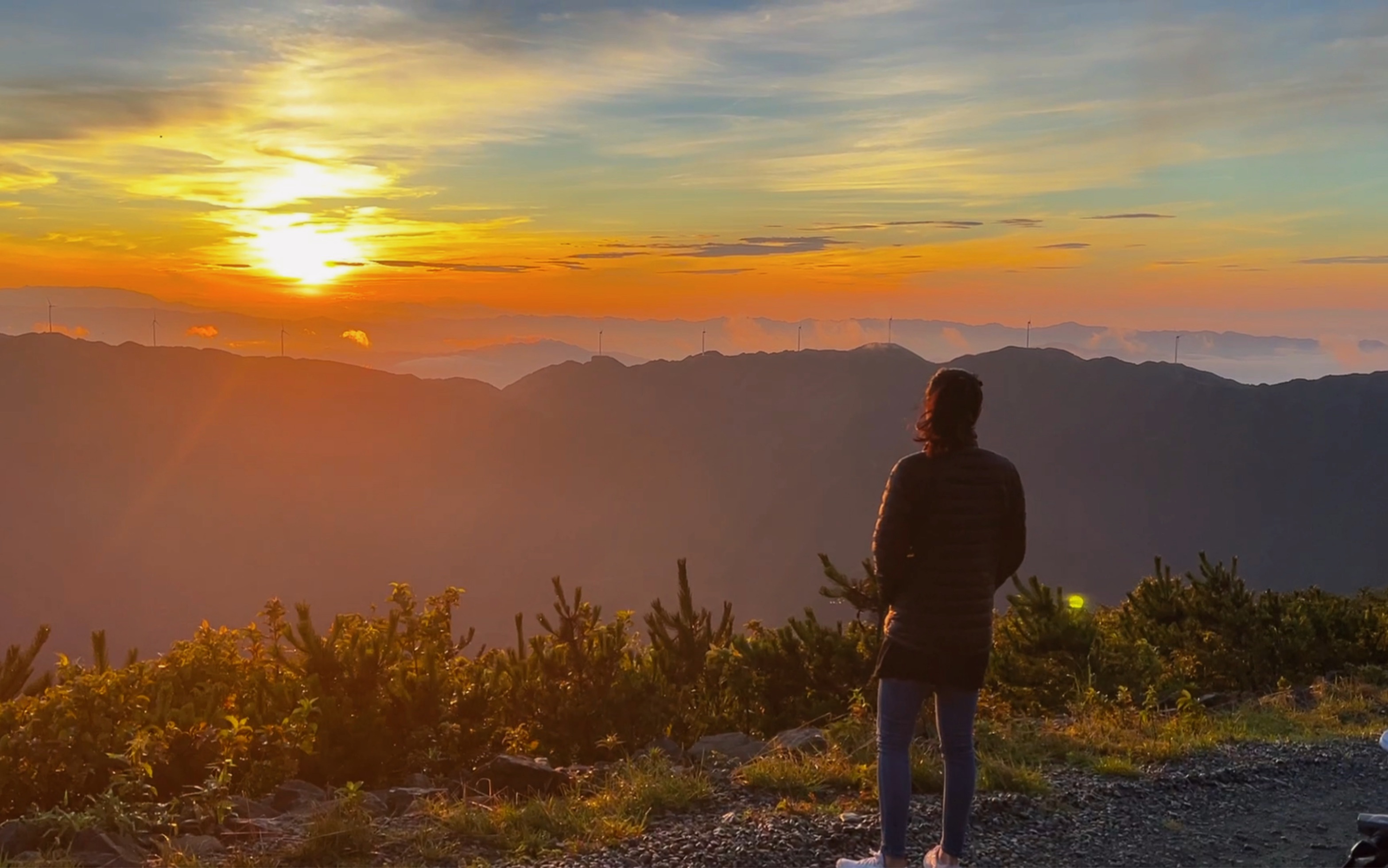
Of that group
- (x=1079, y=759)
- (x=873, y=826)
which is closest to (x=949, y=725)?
(x=873, y=826)

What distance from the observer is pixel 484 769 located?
7.09 metres

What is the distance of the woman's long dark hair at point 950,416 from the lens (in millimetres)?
4469

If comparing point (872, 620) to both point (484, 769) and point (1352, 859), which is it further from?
point (1352, 859)

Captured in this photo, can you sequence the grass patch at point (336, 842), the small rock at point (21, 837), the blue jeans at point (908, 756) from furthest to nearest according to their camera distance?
the small rock at point (21, 837) → the grass patch at point (336, 842) → the blue jeans at point (908, 756)

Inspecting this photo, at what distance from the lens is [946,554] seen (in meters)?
4.46

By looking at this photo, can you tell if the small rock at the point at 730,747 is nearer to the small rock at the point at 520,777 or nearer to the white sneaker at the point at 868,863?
the small rock at the point at 520,777

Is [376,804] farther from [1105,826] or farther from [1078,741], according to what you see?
[1078,741]

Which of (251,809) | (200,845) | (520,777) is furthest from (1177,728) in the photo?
(200,845)

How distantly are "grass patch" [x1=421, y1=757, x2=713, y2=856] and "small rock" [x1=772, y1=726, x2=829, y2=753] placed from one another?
1.14m

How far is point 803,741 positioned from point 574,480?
149m

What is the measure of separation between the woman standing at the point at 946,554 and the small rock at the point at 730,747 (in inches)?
110

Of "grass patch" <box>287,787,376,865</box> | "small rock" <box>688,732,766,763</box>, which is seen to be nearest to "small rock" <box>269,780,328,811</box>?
"grass patch" <box>287,787,376,865</box>

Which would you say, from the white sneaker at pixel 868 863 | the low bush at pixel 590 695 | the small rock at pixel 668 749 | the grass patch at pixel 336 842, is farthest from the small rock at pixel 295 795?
the white sneaker at pixel 868 863

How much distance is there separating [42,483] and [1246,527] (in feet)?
446
